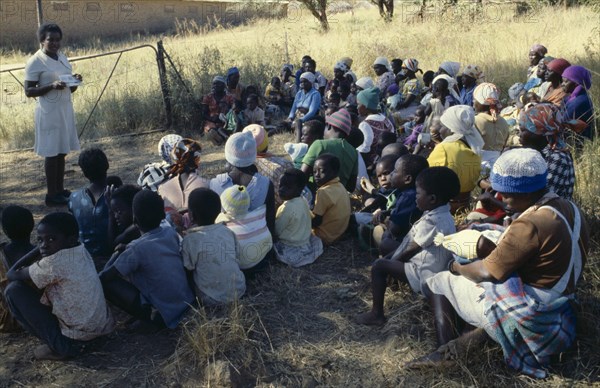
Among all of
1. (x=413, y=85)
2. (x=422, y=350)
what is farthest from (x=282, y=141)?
(x=422, y=350)

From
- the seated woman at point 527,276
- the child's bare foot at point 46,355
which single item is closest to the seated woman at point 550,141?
the seated woman at point 527,276

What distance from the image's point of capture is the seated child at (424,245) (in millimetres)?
3617

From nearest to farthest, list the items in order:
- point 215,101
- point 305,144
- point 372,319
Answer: point 372,319, point 305,144, point 215,101

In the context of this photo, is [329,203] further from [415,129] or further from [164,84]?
[164,84]

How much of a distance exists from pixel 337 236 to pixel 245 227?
0.94m

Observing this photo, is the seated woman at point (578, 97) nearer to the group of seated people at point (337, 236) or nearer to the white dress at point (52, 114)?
the group of seated people at point (337, 236)

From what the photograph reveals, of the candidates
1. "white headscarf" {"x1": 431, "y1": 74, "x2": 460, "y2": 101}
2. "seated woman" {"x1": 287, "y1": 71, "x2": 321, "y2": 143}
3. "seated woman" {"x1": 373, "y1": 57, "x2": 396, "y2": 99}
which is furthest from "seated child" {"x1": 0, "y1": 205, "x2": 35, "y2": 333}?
"seated woman" {"x1": 373, "y1": 57, "x2": 396, "y2": 99}

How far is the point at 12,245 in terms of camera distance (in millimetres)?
3830

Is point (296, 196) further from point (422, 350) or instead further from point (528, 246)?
point (528, 246)

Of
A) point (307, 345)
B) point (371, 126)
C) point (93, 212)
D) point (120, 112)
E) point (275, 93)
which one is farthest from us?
point (275, 93)

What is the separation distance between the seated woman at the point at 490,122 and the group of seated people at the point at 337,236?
15 millimetres

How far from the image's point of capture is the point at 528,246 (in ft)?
9.46

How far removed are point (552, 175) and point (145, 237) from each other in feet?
9.05

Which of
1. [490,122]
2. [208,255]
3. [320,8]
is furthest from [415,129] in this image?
[320,8]
